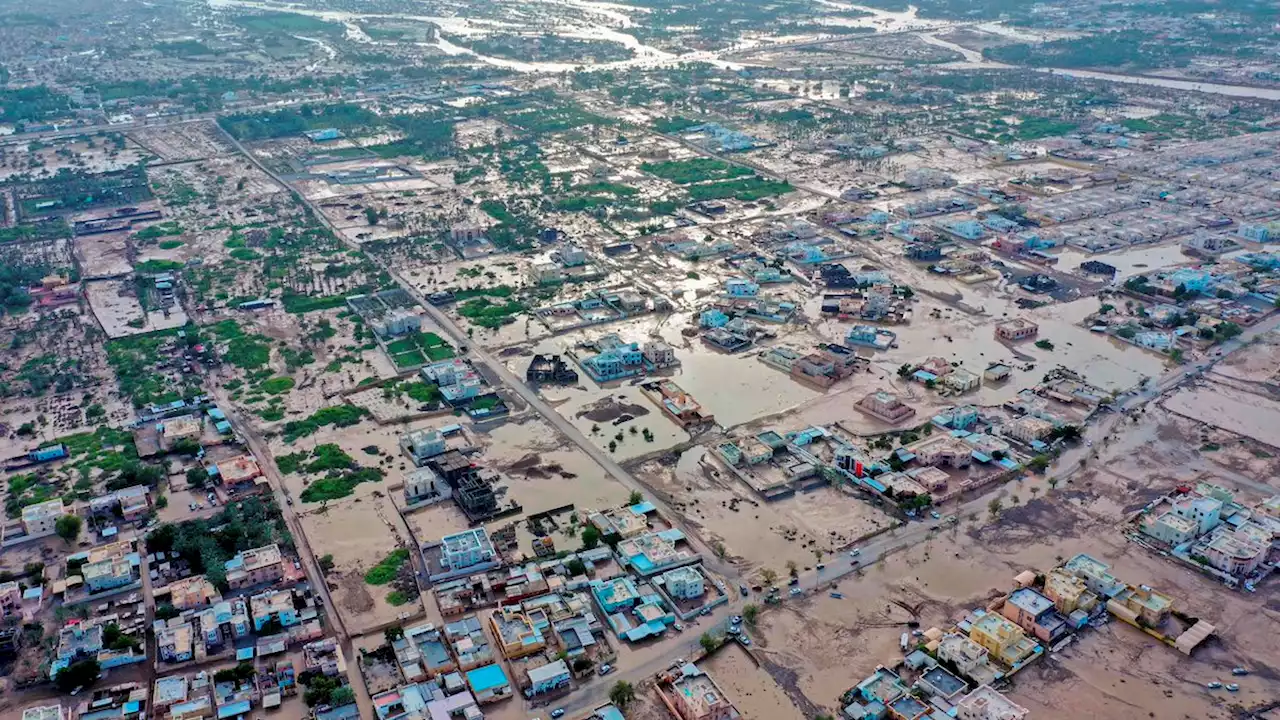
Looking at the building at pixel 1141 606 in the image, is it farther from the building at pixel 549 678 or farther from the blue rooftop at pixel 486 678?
A: the blue rooftop at pixel 486 678

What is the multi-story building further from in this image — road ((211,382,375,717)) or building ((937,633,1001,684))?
building ((937,633,1001,684))

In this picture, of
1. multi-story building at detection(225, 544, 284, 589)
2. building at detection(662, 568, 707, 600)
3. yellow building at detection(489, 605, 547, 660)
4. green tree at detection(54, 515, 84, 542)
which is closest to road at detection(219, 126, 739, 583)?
building at detection(662, 568, 707, 600)

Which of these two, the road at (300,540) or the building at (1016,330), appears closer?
the road at (300,540)

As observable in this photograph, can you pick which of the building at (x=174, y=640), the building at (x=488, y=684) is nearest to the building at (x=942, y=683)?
the building at (x=488, y=684)

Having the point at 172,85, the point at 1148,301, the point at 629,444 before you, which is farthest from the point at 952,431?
the point at 172,85

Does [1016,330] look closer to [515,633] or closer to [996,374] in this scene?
[996,374]

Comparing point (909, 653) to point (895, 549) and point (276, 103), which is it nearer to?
point (895, 549)

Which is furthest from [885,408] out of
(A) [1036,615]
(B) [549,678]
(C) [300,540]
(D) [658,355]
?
(C) [300,540]
